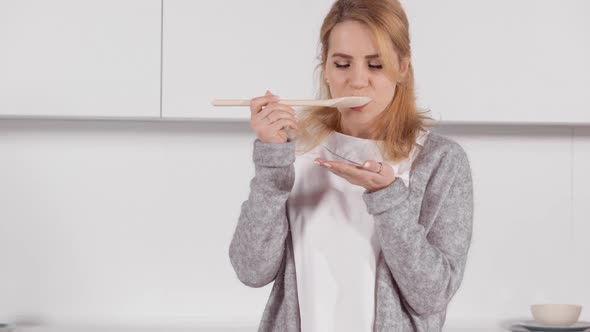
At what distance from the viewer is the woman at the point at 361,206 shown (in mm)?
1342

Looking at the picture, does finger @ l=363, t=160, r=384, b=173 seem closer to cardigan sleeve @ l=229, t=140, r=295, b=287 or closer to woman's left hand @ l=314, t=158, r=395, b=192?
woman's left hand @ l=314, t=158, r=395, b=192

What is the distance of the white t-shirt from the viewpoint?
4.61 feet

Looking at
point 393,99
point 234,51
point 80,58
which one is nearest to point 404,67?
point 393,99

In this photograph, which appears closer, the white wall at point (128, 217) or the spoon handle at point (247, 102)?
the spoon handle at point (247, 102)

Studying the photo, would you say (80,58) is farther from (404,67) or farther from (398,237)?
(398,237)

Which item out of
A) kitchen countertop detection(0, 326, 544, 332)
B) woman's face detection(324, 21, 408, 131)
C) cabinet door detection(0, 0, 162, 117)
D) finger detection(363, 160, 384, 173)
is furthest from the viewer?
kitchen countertop detection(0, 326, 544, 332)

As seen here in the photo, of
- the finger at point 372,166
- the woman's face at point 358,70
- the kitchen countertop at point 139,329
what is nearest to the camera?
the finger at point 372,166

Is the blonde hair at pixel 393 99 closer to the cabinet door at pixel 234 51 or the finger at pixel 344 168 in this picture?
the finger at pixel 344 168

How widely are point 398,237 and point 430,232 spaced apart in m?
0.11

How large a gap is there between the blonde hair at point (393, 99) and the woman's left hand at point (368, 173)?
12 cm

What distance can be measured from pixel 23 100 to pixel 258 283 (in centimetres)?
116

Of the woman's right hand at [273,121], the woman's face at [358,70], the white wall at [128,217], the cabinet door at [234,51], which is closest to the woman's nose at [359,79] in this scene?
the woman's face at [358,70]

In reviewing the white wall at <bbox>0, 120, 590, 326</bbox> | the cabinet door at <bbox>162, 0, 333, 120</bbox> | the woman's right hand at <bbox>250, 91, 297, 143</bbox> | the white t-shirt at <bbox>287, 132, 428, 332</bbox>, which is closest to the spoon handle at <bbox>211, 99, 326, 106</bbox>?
the woman's right hand at <bbox>250, 91, 297, 143</bbox>

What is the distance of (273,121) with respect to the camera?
135cm
